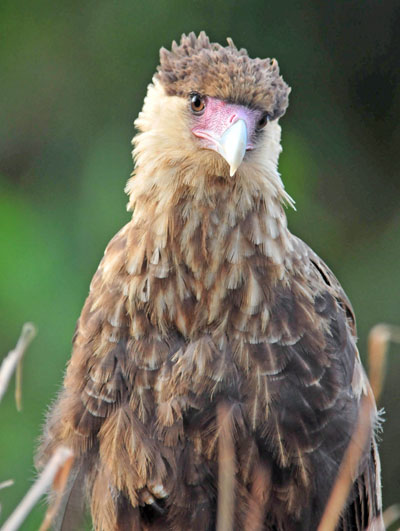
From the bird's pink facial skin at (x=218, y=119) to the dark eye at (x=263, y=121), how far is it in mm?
40

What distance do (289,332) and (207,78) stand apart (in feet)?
2.60

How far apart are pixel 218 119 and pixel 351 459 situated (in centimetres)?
109

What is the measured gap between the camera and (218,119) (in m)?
2.93

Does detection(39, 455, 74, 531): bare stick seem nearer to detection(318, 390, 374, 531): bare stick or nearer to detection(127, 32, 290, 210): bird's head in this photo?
detection(318, 390, 374, 531): bare stick

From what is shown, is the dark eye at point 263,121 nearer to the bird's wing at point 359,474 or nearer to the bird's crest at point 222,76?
the bird's crest at point 222,76

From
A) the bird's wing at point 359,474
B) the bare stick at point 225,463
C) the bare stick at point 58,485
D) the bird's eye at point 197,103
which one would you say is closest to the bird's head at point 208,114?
the bird's eye at point 197,103

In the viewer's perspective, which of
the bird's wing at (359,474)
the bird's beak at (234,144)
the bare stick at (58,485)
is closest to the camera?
the bare stick at (58,485)

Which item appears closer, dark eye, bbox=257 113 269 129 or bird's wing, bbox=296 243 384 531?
dark eye, bbox=257 113 269 129

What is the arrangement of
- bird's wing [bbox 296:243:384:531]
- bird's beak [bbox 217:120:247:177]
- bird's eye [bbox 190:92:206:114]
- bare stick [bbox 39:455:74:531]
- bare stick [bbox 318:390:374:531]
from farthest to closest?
bird's wing [bbox 296:243:384:531]
bird's eye [bbox 190:92:206:114]
bare stick [bbox 318:390:374:531]
bird's beak [bbox 217:120:247:177]
bare stick [bbox 39:455:74:531]

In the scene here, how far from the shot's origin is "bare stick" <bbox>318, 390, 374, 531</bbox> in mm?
2854

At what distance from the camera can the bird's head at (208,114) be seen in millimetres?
2910

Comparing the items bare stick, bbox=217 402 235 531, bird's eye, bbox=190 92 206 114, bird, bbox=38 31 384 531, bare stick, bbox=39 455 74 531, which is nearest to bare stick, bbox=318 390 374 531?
bird, bbox=38 31 384 531

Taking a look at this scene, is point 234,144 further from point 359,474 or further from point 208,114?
point 359,474

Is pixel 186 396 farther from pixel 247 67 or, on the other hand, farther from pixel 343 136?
pixel 343 136
